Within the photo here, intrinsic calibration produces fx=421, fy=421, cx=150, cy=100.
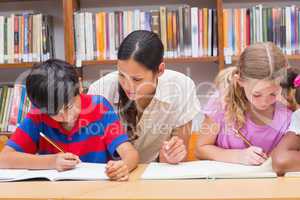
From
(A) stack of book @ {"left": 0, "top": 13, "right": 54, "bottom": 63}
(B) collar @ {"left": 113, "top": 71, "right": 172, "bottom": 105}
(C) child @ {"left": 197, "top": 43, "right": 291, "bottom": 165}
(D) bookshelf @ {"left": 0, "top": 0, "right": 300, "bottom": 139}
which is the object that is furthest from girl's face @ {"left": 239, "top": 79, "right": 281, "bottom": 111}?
(A) stack of book @ {"left": 0, "top": 13, "right": 54, "bottom": 63}

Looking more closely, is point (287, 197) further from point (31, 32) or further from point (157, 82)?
point (31, 32)

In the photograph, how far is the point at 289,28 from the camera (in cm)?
205

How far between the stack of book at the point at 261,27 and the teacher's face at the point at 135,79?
77cm

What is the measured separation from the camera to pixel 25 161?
1.18m

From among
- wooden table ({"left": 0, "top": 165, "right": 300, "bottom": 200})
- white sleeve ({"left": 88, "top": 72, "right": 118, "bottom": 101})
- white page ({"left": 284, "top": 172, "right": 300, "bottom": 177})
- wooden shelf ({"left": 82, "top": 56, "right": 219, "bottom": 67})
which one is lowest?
white page ({"left": 284, "top": 172, "right": 300, "bottom": 177})

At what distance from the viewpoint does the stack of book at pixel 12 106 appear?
86.9 inches

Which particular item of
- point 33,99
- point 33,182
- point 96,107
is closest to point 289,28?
point 96,107

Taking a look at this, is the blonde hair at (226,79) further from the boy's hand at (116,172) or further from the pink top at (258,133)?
the boy's hand at (116,172)

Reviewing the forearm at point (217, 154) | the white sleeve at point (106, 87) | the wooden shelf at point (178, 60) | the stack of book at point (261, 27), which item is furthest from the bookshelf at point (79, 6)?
the forearm at point (217, 154)

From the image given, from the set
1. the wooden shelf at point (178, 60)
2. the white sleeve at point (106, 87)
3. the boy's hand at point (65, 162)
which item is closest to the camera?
the boy's hand at point (65, 162)

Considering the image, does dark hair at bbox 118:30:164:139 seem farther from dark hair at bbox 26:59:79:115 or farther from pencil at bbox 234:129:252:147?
pencil at bbox 234:129:252:147

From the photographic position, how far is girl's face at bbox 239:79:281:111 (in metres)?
1.25

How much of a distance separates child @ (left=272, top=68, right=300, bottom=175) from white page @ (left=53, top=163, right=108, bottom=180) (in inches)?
17.6

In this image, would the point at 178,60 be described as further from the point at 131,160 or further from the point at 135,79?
the point at 131,160
